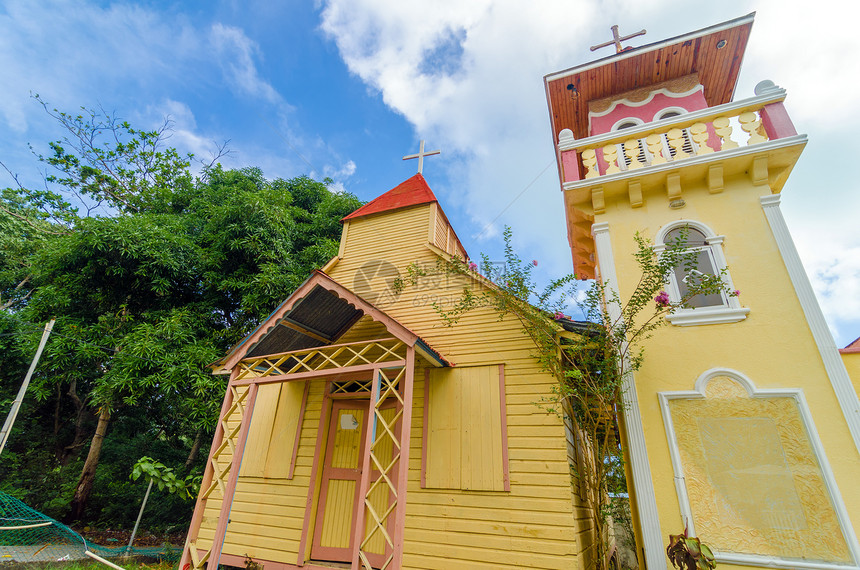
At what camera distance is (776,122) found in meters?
5.39

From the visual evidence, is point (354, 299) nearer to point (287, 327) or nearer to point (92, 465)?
point (287, 327)

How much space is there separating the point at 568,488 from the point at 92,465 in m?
14.7

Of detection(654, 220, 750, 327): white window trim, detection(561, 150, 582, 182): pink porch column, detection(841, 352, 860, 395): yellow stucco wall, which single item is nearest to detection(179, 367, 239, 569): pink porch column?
detection(561, 150, 582, 182): pink porch column

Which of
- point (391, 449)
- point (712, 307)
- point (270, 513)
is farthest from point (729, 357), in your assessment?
point (270, 513)

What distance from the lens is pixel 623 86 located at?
25.1 ft

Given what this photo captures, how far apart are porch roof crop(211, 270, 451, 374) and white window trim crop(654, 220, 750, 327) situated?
350cm

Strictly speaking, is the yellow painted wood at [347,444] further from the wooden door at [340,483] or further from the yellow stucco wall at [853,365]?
the yellow stucco wall at [853,365]

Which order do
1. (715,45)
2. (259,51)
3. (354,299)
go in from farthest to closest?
(259,51) < (715,45) < (354,299)

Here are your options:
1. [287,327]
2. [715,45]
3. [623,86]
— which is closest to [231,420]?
[287,327]

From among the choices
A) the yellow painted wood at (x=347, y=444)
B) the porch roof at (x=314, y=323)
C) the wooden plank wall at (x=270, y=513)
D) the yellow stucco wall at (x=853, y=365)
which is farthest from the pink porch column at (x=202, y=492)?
the yellow stucco wall at (x=853, y=365)

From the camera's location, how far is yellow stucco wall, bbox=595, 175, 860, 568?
4.13 meters

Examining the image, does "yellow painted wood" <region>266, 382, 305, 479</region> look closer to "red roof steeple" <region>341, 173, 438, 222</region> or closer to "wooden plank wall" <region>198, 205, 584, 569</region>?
"wooden plank wall" <region>198, 205, 584, 569</region>

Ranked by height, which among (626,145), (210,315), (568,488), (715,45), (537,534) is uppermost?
(715,45)

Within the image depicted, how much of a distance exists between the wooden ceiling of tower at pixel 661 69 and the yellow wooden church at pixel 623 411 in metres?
0.04
